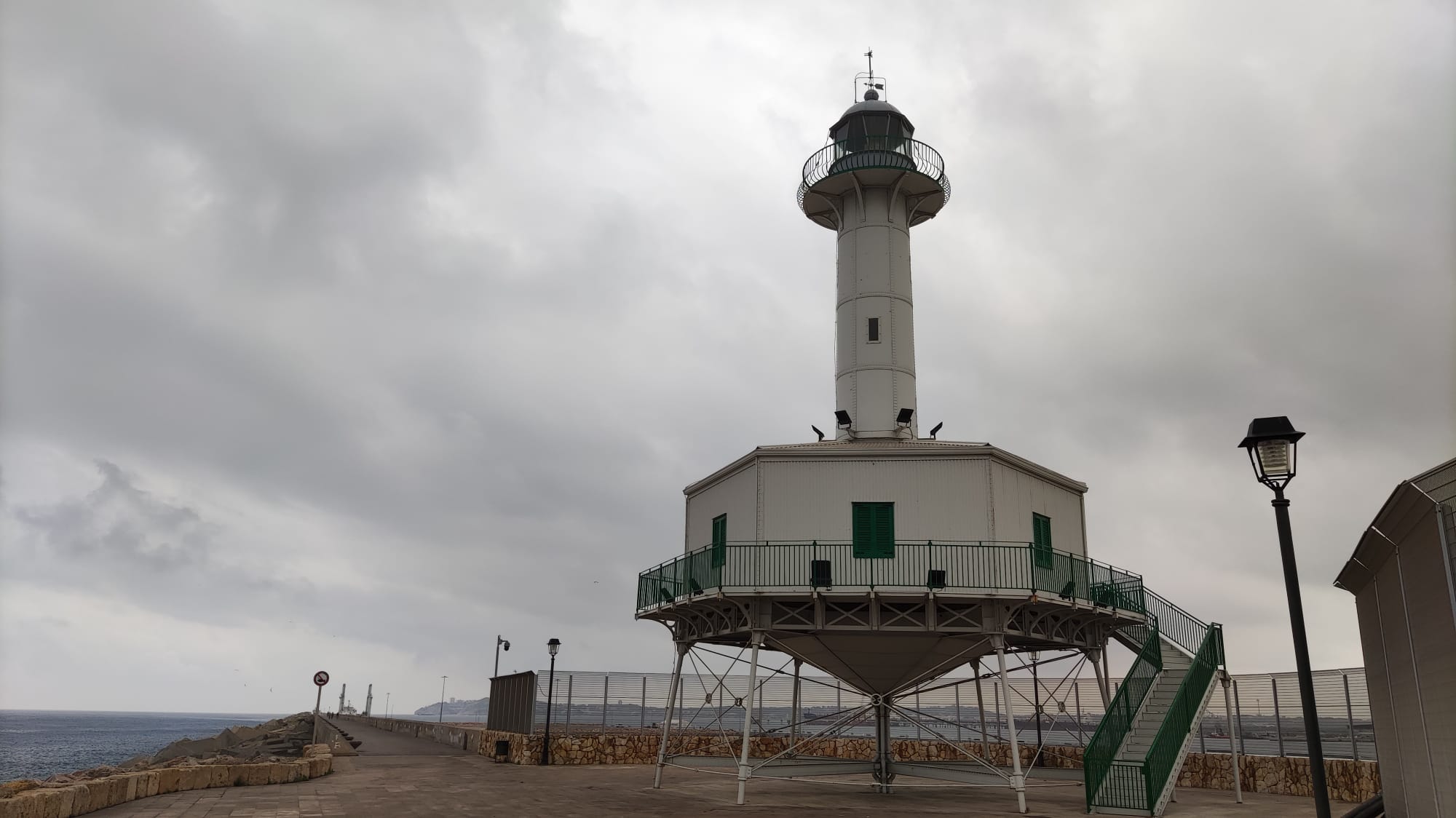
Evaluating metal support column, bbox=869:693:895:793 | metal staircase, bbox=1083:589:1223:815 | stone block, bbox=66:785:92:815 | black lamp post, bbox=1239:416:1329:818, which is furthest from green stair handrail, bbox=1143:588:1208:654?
stone block, bbox=66:785:92:815

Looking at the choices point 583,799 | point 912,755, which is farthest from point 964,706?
point 583,799

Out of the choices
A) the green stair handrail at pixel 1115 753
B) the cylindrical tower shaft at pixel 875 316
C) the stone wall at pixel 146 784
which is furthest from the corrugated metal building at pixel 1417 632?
the stone wall at pixel 146 784

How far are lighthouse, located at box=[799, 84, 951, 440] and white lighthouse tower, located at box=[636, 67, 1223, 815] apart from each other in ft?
4.64

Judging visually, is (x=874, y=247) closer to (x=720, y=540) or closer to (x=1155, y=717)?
(x=720, y=540)

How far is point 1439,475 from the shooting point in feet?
28.1

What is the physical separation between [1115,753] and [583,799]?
11716mm

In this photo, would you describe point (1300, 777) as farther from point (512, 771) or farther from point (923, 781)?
point (512, 771)

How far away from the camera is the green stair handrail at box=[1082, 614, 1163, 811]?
2030cm

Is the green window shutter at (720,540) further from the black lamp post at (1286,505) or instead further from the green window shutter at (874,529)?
the black lamp post at (1286,505)

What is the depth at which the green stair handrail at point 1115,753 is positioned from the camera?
20297 millimetres

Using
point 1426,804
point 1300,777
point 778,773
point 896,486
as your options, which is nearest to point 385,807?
point 778,773

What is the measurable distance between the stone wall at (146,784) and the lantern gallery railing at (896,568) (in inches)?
445

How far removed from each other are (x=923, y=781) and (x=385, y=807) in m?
19.0

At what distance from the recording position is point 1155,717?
73.7ft
